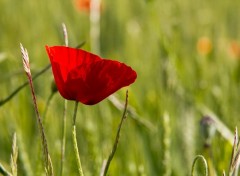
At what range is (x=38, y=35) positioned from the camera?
7.13ft

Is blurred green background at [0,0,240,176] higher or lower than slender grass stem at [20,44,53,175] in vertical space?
lower

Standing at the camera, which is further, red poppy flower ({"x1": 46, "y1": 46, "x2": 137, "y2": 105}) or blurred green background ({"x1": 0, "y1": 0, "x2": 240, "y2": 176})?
blurred green background ({"x1": 0, "y1": 0, "x2": 240, "y2": 176})

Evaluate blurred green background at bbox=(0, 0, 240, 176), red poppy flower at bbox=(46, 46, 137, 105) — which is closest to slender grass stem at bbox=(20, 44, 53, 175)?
red poppy flower at bbox=(46, 46, 137, 105)

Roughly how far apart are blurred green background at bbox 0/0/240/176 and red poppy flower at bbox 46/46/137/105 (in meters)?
0.23

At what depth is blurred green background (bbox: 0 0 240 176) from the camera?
3.53 feet

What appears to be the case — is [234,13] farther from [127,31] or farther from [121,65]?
[121,65]

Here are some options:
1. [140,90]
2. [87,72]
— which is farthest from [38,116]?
[140,90]

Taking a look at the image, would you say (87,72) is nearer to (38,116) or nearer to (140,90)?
(38,116)

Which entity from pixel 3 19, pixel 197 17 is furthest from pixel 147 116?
pixel 197 17

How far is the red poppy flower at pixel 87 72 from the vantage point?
2.10 ft

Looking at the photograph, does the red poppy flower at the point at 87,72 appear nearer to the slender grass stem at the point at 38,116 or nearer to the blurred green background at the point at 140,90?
the slender grass stem at the point at 38,116

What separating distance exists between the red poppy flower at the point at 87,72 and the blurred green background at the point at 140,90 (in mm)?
231

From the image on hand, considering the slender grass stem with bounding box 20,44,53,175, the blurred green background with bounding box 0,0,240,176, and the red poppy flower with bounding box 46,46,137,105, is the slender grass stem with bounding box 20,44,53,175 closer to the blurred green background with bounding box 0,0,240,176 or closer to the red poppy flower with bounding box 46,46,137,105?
the red poppy flower with bounding box 46,46,137,105

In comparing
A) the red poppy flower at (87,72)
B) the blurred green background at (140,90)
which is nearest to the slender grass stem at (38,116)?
the red poppy flower at (87,72)
